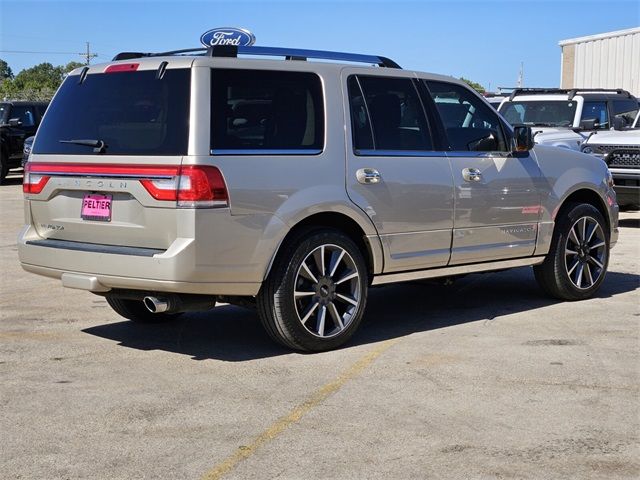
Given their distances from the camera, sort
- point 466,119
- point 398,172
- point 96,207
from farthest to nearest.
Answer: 1. point 466,119
2. point 398,172
3. point 96,207

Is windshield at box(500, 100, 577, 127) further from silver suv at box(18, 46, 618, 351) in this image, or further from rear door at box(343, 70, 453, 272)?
rear door at box(343, 70, 453, 272)

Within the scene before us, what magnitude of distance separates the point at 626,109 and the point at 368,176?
476 inches

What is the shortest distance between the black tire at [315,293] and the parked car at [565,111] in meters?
9.77

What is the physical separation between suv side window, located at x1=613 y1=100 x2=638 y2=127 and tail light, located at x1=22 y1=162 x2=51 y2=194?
38.9 feet

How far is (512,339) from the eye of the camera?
709 cm

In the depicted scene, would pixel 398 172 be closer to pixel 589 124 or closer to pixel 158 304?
pixel 158 304

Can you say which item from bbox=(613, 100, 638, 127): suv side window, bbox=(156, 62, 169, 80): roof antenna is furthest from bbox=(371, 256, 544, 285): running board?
bbox=(613, 100, 638, 127): suv side window

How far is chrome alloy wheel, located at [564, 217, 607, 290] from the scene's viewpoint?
334 inches

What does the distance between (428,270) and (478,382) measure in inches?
61.5

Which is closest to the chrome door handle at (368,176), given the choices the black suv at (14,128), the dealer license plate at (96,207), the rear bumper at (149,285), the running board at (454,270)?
the running board at (454,270)

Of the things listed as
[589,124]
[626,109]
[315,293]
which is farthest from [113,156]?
[626,109]

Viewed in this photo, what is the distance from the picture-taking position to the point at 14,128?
2552 cm

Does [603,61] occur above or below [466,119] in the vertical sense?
above

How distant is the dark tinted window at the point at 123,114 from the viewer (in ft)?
20.0
